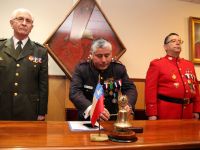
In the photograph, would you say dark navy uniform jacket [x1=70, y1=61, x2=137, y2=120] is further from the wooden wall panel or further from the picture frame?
the wooden wall panel

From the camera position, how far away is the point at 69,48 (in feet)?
11.2

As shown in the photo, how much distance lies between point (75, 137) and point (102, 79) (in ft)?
2.88

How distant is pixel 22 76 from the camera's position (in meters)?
2.53

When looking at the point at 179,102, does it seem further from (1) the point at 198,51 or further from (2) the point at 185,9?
(2) the point at 185,9

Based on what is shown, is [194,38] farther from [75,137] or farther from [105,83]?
[75,137]

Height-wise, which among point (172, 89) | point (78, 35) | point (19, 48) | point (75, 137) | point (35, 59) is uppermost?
point (78, 35)

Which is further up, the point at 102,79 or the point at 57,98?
the point at 102,79

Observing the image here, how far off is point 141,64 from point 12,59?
203cm

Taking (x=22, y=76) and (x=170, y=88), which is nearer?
(x=22, y=76)

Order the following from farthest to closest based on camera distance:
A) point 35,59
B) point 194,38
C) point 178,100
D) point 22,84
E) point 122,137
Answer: point 194,38, point 178,100, point 35,59, point 22,84, point 122,137

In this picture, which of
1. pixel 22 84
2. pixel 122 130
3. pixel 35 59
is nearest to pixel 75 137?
pixel 122 130

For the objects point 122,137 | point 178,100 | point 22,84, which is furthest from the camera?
point 178,100

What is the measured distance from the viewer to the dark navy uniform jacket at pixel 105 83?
85.6 inches

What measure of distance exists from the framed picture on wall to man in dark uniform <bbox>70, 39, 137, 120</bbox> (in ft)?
7.16
